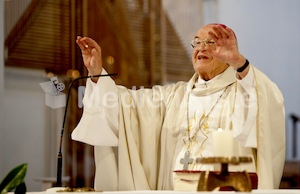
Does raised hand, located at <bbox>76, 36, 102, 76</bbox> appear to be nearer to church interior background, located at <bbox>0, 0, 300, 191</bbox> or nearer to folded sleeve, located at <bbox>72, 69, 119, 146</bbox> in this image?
folded sleeve, located at <bbox>72, 69, 119, 146</bbox>

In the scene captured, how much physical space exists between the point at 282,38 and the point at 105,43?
2.82 m

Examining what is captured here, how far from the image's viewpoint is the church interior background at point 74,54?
565 cm

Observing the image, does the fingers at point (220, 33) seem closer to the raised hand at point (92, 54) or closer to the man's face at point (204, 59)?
the man's face at point (204, 59)

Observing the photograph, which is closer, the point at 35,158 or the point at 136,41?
the point at 35,158

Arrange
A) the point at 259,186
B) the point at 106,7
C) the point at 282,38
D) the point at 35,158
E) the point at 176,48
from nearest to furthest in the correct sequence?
1. the point at 259,186
2. the point at 35,158
3. the point at 106,7
4. the point at 176,48
5. the point at 282,38

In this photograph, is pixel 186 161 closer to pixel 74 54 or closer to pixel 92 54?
pixel 92 54

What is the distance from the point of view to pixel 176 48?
257 inches

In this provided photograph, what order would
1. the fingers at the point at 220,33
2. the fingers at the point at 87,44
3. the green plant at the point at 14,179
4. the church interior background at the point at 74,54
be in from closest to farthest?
the green plant at the point at 14,179 < the fingers at the point at 220,33 < the fingers at the point at 87,44 < the church interior background at the point at 74,54

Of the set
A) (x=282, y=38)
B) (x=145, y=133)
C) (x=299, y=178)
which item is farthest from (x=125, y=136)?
(x=282, y=38)

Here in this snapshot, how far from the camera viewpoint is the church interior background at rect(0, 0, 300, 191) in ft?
18.5

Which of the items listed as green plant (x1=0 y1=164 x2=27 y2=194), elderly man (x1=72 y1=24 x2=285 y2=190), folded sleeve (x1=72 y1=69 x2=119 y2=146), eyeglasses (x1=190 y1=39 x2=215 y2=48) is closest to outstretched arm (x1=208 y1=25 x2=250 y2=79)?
elderly man (x1=72 y1=24 x2=285 y2=190)

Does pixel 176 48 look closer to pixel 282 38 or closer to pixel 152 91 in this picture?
pixel 282 38

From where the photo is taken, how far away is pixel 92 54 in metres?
3.04

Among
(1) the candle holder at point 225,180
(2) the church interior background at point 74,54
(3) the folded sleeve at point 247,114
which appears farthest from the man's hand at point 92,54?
(2) the church interior background at point 74,54
